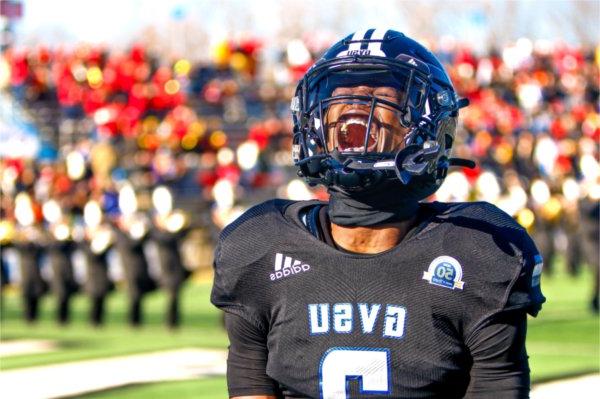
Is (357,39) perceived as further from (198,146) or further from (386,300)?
(198,146)

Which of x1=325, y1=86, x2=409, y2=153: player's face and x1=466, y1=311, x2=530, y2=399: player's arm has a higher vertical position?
x1=325, y1=86, x2=409, y2=153: player's face

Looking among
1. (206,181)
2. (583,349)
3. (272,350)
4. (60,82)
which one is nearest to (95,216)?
(206,181)

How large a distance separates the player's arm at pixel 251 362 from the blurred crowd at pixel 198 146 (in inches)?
418

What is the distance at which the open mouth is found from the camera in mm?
2424

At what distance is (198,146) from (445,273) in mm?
18595

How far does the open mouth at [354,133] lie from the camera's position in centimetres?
242

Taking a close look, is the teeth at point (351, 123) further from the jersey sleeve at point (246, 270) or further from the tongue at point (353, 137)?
the jersey sleeve at point (246, 270)

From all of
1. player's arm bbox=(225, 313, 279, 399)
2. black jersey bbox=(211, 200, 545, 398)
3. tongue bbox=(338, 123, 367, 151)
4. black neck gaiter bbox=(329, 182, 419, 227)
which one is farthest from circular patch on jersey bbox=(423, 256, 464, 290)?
player's arm bbox=(225, 313, 279, 399)

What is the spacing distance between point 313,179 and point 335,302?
0.82 ft

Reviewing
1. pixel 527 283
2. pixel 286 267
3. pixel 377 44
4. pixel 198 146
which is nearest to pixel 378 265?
pixel 286 267

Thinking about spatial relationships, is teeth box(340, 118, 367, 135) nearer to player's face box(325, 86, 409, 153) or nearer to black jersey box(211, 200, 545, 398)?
player's face box(325, 86, 409, 153)

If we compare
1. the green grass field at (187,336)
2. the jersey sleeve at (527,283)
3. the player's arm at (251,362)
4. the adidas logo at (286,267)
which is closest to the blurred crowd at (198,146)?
the green grass field at (187,336)

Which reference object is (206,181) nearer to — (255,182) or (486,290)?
(255,182)

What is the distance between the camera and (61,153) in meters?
21.5
